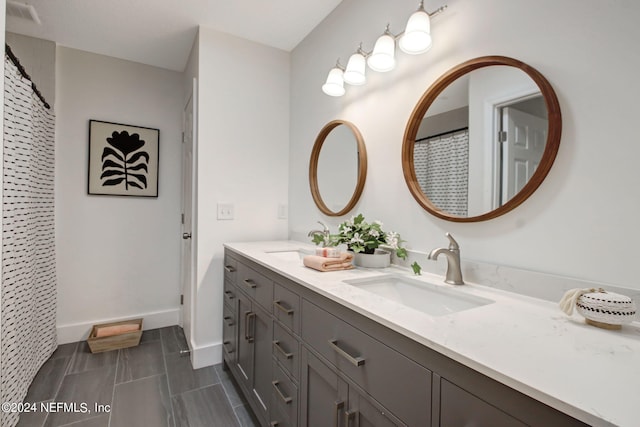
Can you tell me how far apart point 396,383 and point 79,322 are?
3.05 m

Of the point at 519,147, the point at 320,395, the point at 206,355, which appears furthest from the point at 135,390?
the point at 519,147

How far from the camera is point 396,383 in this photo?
762mm

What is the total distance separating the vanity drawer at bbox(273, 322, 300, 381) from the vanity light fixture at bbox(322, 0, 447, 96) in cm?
131

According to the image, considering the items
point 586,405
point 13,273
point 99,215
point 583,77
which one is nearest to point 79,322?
point 99,215

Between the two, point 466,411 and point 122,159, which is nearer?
A: point 466,411

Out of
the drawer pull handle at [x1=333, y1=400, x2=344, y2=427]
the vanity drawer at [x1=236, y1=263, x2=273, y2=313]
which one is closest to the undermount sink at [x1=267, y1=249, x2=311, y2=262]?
the vanity drawer at [x1=236, y1=263, x2=273, y2=313]

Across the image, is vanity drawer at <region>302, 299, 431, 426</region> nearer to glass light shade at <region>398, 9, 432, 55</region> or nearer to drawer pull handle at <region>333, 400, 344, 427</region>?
drawer pull handle at <region>333, 400, 344, 427</region>

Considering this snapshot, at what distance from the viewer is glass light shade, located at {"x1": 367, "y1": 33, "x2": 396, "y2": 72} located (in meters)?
1.45

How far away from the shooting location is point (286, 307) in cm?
133

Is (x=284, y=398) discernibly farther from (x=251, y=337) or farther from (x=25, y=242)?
(x=25, y=242)

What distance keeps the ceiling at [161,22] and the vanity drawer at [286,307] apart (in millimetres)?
1808

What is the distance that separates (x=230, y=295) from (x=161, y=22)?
2000 mm

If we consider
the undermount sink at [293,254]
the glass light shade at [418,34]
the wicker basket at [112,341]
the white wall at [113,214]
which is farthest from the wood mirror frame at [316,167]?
the wicker basket at [112,341]

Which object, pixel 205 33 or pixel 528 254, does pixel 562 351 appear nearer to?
pixel 528 254
